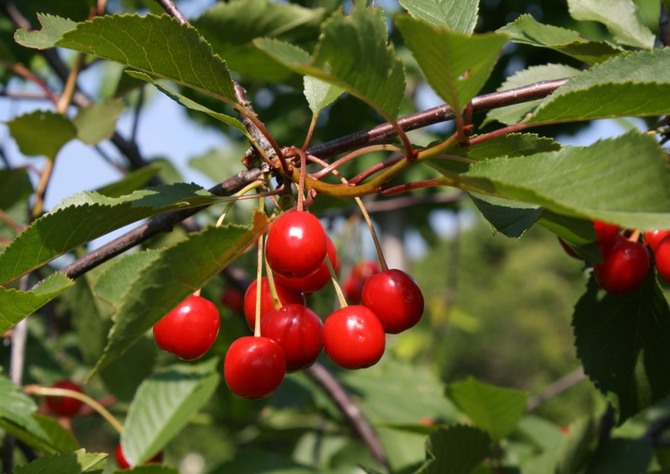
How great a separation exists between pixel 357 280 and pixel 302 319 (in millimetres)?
2128

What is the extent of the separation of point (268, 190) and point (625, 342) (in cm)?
73

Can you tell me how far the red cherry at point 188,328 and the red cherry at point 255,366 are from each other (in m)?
0.05

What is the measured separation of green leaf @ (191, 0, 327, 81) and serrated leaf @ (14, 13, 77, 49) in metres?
1.16

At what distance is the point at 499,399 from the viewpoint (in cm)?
174

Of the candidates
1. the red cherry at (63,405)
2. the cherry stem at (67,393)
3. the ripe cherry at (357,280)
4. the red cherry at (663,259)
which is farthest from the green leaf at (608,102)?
the ripe cherry at (357,280)

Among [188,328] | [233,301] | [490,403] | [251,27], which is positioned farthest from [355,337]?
[233,301]

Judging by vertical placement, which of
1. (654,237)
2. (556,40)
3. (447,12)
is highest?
(447,12)

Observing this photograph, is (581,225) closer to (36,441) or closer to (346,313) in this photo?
(346,313)

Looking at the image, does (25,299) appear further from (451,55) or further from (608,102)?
(608,102)

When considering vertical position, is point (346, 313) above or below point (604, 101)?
below

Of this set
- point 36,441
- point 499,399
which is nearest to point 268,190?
point 36,441

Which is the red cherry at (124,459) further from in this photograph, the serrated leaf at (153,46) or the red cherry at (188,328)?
the serrated leaf at (153,46)

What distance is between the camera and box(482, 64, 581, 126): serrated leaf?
1352mm

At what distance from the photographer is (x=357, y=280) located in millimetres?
3152
